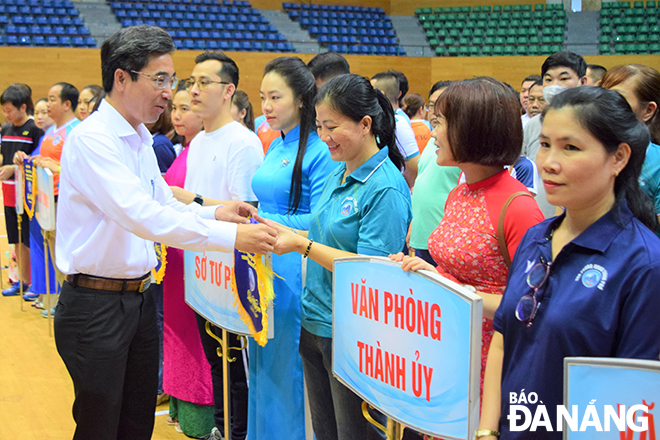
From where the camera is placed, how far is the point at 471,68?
46.6 feet

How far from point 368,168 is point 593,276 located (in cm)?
79

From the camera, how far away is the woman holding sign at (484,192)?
133 cm

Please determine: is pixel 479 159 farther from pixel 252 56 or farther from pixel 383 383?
pixel 252 56

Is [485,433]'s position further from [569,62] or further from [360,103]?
[569,62]

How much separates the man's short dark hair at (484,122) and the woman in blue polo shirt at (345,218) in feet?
1.00

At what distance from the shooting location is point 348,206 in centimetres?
169

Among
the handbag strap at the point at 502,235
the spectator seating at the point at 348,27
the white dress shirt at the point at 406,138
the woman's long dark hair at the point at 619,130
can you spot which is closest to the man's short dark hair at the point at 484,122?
the handbag strap at the point at 502,235

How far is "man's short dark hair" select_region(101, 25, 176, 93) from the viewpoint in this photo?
1.82 m

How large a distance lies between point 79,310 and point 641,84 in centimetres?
200

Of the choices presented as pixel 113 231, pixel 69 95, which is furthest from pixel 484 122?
pixel 69 95

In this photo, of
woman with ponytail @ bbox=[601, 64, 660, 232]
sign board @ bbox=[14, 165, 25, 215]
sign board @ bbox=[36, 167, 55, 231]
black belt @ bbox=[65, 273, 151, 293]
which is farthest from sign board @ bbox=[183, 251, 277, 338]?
sign board @ bbox=[14, 165, 25, 215]

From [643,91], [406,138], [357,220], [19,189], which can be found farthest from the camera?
[19,189]

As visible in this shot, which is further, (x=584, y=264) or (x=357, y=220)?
(x=357, y=220)

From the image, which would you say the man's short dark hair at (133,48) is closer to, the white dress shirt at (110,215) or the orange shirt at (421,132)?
the white dress shirt at (110,215)
